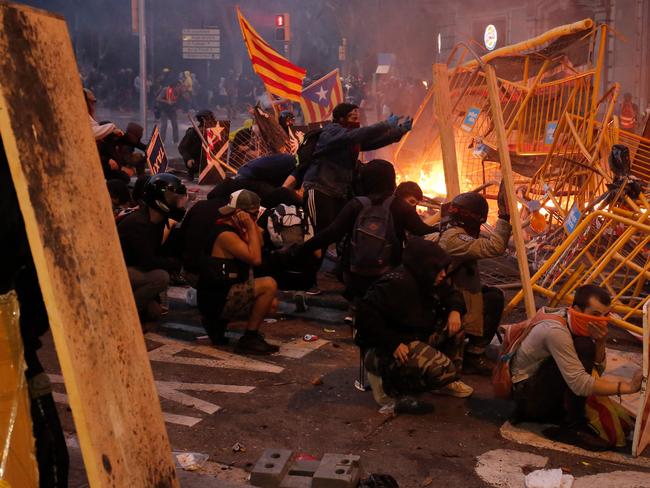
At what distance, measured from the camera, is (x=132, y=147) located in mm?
11875

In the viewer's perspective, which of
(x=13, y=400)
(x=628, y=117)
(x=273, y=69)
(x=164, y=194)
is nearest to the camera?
(x=13, y=400)

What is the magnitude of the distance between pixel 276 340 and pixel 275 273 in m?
0.86

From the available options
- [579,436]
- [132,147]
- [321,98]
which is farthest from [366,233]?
[321,98]

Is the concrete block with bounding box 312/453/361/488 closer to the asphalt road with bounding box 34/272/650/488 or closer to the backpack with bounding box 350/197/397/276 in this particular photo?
the asphalt road with bounding box 34/272/650/488

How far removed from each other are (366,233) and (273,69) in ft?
23.9

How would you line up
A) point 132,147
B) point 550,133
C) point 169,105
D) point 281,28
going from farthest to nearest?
point 281,28
point 169,105
point 132,147
point 550,133

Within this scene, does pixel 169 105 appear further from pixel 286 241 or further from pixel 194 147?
pixel 286 241

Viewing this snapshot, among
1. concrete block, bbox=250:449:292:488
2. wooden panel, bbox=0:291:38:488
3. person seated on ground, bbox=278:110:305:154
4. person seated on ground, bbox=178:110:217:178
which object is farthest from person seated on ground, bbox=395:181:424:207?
person seated on ground, bbox=178:110:217:178

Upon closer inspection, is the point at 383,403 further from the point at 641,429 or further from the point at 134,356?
the point at 134,356

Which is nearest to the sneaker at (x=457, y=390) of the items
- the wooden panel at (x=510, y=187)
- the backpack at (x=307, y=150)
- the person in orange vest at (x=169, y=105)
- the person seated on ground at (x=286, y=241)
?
the wooden panel at (x=510, y=187)

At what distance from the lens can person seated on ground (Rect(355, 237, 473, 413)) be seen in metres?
5.54

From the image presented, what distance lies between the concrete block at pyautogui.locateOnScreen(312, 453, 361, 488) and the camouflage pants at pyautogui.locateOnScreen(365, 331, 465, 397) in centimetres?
121

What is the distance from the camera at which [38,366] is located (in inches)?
122

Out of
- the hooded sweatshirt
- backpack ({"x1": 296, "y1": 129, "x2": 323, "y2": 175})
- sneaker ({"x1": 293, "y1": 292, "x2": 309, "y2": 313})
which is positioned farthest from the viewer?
backpack ({"x1": 296, "y1": 129, "x2": 323, "y2": 175})
